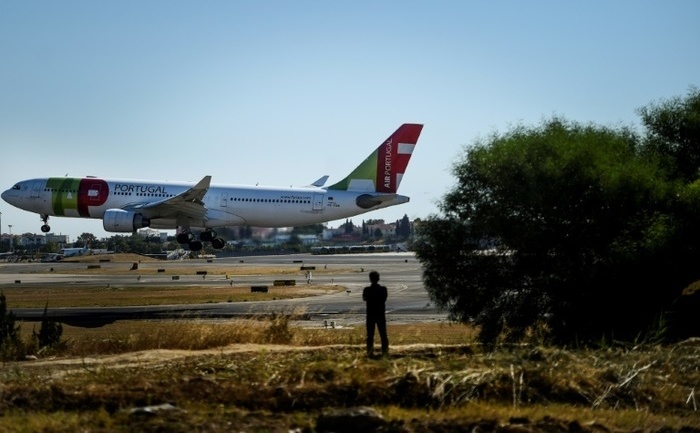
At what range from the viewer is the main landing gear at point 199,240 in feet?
234

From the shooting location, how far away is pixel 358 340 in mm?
26422

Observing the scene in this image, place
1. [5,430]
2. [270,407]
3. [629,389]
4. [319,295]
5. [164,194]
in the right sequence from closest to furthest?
[5,430]
[270,407]
[629,389]
[319,295]
[164,194]

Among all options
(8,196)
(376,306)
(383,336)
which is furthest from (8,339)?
(8,196)

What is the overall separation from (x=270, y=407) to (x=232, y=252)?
126 meters

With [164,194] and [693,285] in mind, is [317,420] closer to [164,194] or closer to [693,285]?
[693,285]

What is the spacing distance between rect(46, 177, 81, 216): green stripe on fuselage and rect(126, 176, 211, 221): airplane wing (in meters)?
4.90

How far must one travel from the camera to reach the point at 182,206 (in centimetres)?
6944

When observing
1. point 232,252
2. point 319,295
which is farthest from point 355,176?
point 232,252

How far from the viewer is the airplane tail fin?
7294cm

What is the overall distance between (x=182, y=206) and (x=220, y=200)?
3.93 m

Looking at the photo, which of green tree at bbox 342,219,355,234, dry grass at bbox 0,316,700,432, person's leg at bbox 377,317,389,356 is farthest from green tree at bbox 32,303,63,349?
green tree at bbox 342,219,355,234

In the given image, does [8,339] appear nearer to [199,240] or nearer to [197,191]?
[197,191]

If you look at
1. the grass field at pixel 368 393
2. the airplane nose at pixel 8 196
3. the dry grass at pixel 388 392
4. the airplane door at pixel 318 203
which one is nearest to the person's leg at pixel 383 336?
the grass field at pixel 368 393

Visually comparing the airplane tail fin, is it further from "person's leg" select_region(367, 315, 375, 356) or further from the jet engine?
"person's leg" select_region(367, 315, 375, 356)
